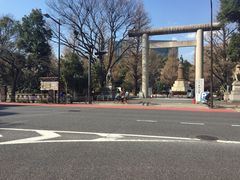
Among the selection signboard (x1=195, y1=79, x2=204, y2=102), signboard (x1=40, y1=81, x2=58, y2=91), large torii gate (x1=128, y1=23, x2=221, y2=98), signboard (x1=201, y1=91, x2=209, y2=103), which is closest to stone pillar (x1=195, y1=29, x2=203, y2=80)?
large torii gate (x1=128, y1=23, x2=221, y2=98)

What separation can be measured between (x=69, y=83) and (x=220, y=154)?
3489 centimetres

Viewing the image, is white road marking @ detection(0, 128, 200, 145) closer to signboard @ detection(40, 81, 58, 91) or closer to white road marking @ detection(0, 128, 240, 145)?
white road marking @ detection(0, 128, 240, 145)

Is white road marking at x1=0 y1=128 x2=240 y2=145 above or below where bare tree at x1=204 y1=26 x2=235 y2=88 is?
below

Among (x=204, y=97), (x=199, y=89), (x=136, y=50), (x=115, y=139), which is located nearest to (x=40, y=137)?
(x=115, y=139)

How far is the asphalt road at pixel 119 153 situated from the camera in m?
6.73

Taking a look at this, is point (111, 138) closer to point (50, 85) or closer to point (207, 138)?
point (207, 138)

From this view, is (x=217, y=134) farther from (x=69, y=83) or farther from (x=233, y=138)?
(x=69, y=83)

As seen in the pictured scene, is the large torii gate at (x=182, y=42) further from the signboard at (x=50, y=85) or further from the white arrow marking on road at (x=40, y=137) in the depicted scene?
the white arrow marking on road at (x=40, y=137)

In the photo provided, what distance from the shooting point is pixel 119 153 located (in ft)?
28.3

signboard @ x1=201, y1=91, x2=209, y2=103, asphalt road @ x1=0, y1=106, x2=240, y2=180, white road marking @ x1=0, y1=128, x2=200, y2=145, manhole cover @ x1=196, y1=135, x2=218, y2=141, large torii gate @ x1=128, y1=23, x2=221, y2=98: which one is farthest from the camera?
large torii gate @ x1=128, y1=23, x2=221, y2=98

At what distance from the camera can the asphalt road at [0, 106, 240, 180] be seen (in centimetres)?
673

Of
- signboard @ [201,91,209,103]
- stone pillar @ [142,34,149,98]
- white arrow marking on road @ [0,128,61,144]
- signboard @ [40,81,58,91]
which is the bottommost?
white arrow marking on road @ [0,128,61,144]

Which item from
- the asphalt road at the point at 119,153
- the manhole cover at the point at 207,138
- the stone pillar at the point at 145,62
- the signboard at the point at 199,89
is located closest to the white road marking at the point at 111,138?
the asphalt road at the point at 119,153

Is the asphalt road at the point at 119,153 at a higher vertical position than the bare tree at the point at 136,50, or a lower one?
lower
